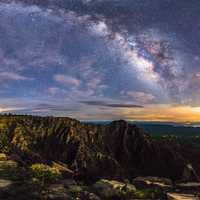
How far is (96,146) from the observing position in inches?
3644

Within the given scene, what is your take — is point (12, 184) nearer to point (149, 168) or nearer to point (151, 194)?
point (151, 194)

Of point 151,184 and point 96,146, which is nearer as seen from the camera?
point 151,184

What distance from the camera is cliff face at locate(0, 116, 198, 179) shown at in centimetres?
8056

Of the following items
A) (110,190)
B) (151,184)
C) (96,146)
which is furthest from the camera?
(96,146)

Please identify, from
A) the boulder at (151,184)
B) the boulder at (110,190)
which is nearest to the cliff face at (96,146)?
the boulder at (151,184)

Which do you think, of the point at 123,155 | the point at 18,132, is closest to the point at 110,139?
the point at 123,155

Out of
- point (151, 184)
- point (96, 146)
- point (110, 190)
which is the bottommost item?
point (96, 146)

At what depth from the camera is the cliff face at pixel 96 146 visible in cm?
8056

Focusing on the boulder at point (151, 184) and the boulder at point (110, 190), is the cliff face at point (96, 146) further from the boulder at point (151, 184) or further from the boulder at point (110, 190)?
the boulder at point (110, 190)

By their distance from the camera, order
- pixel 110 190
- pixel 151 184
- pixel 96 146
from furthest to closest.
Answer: pixel 96 146
pixel 151 184
pixel 110 190

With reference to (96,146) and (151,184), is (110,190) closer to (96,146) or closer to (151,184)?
(151,184)

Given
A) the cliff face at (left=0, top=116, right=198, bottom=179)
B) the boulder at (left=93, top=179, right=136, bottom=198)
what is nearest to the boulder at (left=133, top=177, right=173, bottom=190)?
the boulder at (left=93, top=179, right=136, bottom=198)

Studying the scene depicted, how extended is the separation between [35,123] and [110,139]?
2383cm

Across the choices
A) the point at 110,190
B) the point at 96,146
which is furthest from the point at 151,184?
the point at 96,146
